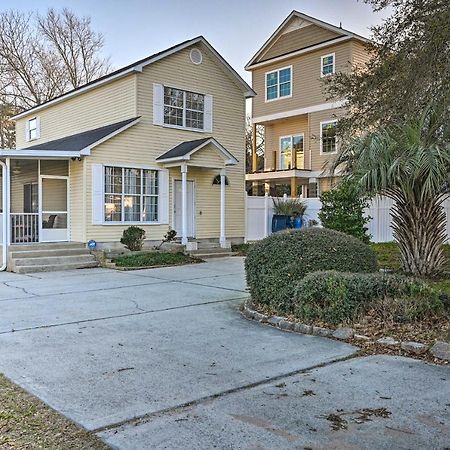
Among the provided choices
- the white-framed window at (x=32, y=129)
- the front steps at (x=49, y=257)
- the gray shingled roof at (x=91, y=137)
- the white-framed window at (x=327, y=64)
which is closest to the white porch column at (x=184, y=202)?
the gray shingled roof at (x=91, y=137)

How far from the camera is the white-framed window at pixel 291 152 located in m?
24.4

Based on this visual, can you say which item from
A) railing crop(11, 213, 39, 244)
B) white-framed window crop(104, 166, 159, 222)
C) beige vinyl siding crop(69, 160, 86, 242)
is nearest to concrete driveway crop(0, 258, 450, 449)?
railing crop(11, 213, 39, 244)

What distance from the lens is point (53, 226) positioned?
15320 millimetres

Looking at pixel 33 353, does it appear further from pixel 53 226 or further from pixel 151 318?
pixel 53 226

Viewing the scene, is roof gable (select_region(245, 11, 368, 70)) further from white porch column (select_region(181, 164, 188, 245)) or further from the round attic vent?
white porch column (select_region(181, 164, 188, 245))

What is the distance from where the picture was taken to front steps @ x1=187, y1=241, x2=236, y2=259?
51.7 ft

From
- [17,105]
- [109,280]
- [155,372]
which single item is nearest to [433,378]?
[155,372]

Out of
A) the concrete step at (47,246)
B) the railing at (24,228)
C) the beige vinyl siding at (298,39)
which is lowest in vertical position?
the concrete step at (47,246)

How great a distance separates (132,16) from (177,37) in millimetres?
5202

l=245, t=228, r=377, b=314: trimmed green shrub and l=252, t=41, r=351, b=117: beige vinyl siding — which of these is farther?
l=252, t=41, r=351, b=117: beige vinyl siding

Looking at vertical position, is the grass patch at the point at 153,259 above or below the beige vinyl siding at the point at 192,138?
below

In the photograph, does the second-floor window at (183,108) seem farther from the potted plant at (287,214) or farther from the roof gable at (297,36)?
the roof gable at (297,36)

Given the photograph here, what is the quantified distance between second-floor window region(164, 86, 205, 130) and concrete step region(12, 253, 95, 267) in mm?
5770

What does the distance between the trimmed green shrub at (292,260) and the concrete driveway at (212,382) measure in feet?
1.92
